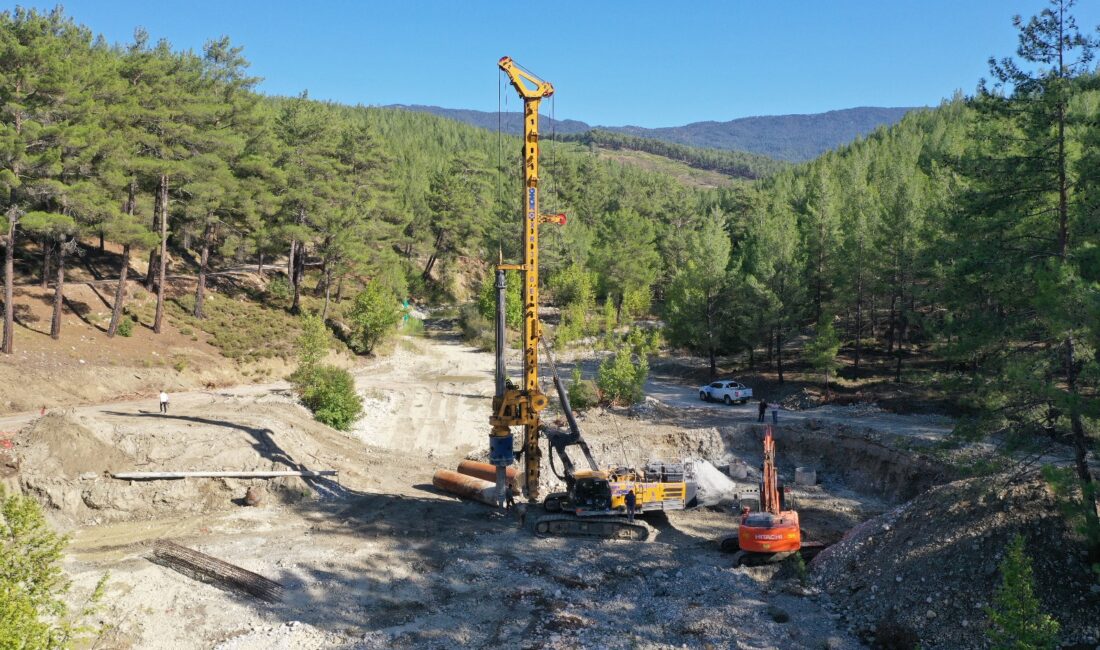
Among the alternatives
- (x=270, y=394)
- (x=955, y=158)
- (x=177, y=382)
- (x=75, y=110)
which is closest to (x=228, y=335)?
(x=177, y=382)

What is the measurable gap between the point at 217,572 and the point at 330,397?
16145mm

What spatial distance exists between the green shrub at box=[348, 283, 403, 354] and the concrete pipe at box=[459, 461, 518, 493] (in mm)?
25121

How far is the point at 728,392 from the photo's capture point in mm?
40469

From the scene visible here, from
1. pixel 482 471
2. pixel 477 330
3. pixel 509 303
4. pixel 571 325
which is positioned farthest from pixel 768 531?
pixel 477 330

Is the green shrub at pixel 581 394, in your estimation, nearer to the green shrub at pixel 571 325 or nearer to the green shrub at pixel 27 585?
the green shrub at pixel 571 325

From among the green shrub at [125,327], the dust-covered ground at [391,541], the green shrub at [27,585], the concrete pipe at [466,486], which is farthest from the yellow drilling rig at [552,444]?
the green shrub at [125,327]

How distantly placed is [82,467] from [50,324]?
65.4 feet

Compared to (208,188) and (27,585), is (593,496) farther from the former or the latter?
(208,188)

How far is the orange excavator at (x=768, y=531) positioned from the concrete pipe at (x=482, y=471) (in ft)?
28.4

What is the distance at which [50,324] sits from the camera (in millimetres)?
36906

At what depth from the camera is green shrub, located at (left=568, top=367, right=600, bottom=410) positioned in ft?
123

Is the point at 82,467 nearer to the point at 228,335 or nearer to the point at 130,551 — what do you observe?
the point at 130,551

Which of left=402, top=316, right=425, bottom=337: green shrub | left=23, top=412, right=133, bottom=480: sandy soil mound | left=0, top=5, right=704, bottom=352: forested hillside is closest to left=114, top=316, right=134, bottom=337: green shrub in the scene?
left=0, top=5, right=704, bottom=352: forested hillside

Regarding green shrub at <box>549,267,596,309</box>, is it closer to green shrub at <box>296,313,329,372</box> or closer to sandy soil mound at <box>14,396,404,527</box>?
green shrub at <box>296,313,329,372</box>
